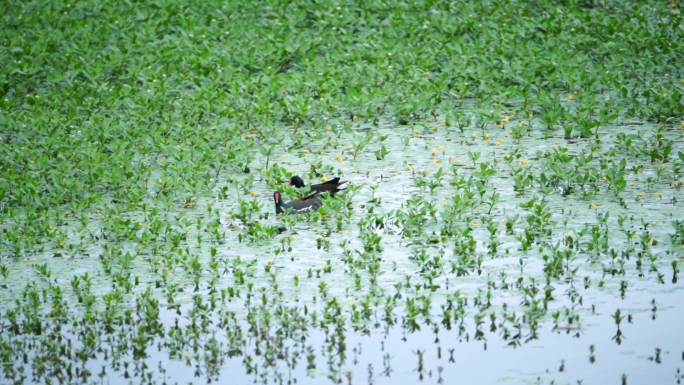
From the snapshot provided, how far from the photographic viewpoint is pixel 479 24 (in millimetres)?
19062

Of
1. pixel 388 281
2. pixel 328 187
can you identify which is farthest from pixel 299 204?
pixel 388 281

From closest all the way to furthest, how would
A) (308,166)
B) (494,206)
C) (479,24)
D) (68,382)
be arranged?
(68,382) < (494,206) < (308,166) < (479,24)

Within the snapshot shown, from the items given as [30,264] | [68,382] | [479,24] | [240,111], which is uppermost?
[479,24]

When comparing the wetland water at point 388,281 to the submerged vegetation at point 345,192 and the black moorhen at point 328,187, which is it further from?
the black moorhen at point 328,187

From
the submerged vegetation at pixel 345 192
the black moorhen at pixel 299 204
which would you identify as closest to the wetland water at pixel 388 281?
the submerged vegetation at pixel 345 192

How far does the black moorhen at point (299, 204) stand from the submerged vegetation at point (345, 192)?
4.7 inches

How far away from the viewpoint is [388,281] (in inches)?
410

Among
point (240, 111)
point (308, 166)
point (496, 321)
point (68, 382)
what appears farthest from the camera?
point (240, 111)

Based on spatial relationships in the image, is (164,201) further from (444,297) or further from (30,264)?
(444,297)

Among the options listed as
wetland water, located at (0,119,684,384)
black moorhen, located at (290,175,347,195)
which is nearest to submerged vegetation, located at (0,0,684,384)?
wetland water, located at (0,119,684,384)

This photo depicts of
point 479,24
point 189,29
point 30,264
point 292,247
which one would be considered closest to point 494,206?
point 292,247

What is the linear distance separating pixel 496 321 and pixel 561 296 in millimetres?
738

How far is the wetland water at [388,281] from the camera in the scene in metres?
8.94

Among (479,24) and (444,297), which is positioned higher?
(479,24)
